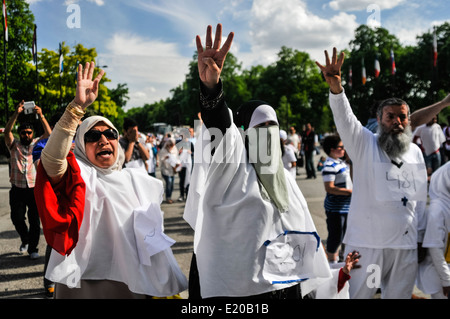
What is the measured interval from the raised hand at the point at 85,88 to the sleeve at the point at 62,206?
1.11 ft

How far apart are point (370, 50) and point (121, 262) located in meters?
44.1

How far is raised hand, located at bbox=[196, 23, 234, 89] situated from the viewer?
1892 mm

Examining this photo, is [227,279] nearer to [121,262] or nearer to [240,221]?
[240,221]

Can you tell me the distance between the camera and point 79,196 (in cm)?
223

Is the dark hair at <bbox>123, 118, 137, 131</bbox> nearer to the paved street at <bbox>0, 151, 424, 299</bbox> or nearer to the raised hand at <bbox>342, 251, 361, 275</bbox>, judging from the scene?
the paved street at <bbox>0, 151, 424, 299</bbox>

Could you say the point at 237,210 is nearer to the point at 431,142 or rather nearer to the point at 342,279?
the point at 342,279

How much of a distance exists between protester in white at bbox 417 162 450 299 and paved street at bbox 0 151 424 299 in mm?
1173

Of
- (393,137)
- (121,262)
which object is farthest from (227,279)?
(393,137)

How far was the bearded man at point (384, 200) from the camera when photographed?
9.71ft

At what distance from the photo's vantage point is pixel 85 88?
7.52 feet

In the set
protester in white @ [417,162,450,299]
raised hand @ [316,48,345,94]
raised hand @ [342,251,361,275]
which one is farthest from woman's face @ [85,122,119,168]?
protester in white @ [417,162,450,299]

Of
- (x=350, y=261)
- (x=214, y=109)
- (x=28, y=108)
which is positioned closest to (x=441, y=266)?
(x=350, y=261)

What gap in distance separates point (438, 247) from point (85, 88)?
2.78 m

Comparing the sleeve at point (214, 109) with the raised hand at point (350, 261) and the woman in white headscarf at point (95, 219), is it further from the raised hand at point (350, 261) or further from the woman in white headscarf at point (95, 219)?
the raised hand at point (350, 261)
